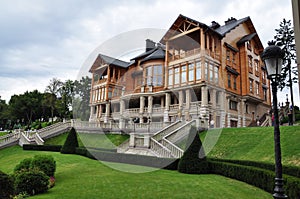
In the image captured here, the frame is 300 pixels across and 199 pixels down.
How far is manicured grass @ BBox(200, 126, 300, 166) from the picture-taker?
12602 millimetres

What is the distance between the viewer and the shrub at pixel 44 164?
33.3 feet

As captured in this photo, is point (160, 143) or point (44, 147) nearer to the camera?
point (160, 143)

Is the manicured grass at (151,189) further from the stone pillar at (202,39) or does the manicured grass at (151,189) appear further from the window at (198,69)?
the stone pillar at (202,39)

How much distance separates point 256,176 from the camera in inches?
347

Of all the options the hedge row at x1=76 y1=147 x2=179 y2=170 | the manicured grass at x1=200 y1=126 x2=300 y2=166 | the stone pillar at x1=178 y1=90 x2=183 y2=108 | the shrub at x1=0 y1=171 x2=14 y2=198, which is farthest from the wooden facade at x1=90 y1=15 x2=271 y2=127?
the shrub at x1=0 y1=171 x2=14 y2=198

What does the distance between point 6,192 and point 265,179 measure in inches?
345

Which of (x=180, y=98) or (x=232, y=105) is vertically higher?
(x=180, y=98)

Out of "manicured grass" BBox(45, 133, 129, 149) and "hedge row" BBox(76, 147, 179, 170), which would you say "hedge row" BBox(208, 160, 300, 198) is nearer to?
"hedge row" BBox(76, 147, 179, 170)

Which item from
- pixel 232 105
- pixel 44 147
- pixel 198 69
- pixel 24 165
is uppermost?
pixel 198 69

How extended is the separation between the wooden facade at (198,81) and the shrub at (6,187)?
17389 millimetres

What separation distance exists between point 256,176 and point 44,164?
8871 millimetres

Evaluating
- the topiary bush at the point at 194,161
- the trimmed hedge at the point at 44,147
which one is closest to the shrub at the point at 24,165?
the topiary bush at the point at 194,161

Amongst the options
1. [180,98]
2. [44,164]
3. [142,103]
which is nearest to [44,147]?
[142,103]

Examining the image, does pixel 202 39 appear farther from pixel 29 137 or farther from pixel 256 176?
pixel 29 137
